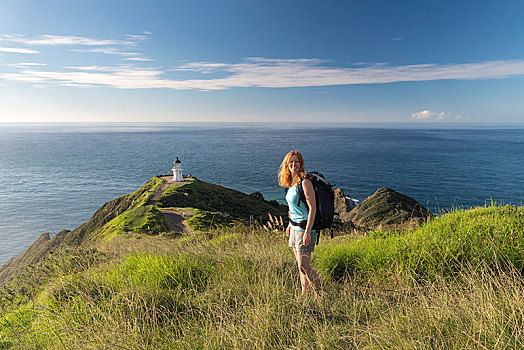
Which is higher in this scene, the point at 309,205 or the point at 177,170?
the point at 309,205

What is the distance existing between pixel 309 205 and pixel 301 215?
0.25 m

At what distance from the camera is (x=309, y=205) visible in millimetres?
4312

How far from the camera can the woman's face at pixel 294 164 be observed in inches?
178

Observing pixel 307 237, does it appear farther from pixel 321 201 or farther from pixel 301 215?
pixel 321 201

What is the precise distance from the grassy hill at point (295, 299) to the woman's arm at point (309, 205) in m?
0.70

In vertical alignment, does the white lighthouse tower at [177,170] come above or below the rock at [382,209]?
above

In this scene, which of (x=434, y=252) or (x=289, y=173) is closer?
(x=434, y=252)

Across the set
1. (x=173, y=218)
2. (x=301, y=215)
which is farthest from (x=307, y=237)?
(x=173, y=218)

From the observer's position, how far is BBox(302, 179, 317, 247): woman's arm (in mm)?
4285

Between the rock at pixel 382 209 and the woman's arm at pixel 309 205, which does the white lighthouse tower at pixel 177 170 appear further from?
the woman's arm at pixel 309 205

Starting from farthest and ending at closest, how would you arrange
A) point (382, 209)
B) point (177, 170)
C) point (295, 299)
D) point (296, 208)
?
point (177, 170), point (382, 209), point (296, 208), point (295, 299)

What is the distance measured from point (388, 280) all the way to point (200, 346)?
2896 mm

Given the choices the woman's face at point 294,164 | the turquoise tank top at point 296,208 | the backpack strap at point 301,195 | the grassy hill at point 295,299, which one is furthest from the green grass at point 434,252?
the woman's face at point 294,164

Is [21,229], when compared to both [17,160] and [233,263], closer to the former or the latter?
[233,263]
